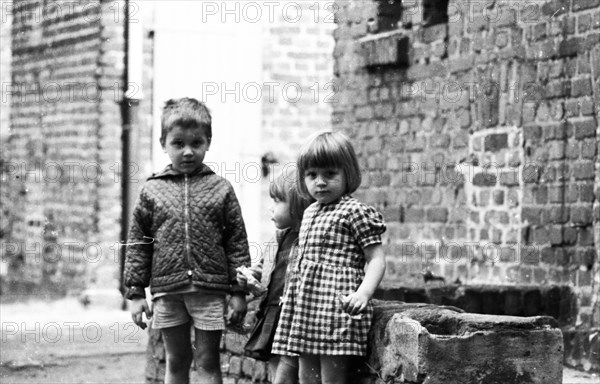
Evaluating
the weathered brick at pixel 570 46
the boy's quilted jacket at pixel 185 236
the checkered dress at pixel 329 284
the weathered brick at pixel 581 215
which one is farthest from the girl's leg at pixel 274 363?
the weathered brick at pixel 570 46

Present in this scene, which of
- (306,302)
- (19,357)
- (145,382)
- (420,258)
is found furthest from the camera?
(420,258)

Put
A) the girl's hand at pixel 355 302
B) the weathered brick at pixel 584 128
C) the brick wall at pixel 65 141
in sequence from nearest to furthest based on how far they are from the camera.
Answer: the girl's hand at pixel 355 302 < the weathered brick at pixel 584 128 < the brick wall at pixel 65 141

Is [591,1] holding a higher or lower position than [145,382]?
higher

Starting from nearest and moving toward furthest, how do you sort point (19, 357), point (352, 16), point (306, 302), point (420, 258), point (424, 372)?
point (424, 372), point (306, 302), point (19, 357), point (420, 258), point (352, 16)

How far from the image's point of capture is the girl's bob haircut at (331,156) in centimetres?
579

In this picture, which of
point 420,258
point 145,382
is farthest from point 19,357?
point 420,258

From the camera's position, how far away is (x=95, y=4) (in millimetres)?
13547

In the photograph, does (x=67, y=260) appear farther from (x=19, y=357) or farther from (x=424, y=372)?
(x=424, y=372)

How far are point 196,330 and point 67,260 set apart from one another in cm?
774

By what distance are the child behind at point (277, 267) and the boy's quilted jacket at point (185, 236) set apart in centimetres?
13

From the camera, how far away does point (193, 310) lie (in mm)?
6281

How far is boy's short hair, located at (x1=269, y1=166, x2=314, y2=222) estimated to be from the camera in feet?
20.5

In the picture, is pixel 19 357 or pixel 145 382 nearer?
pixel 145 382

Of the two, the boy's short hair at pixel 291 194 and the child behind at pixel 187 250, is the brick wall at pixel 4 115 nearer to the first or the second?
the child behind at pixel 187 250
